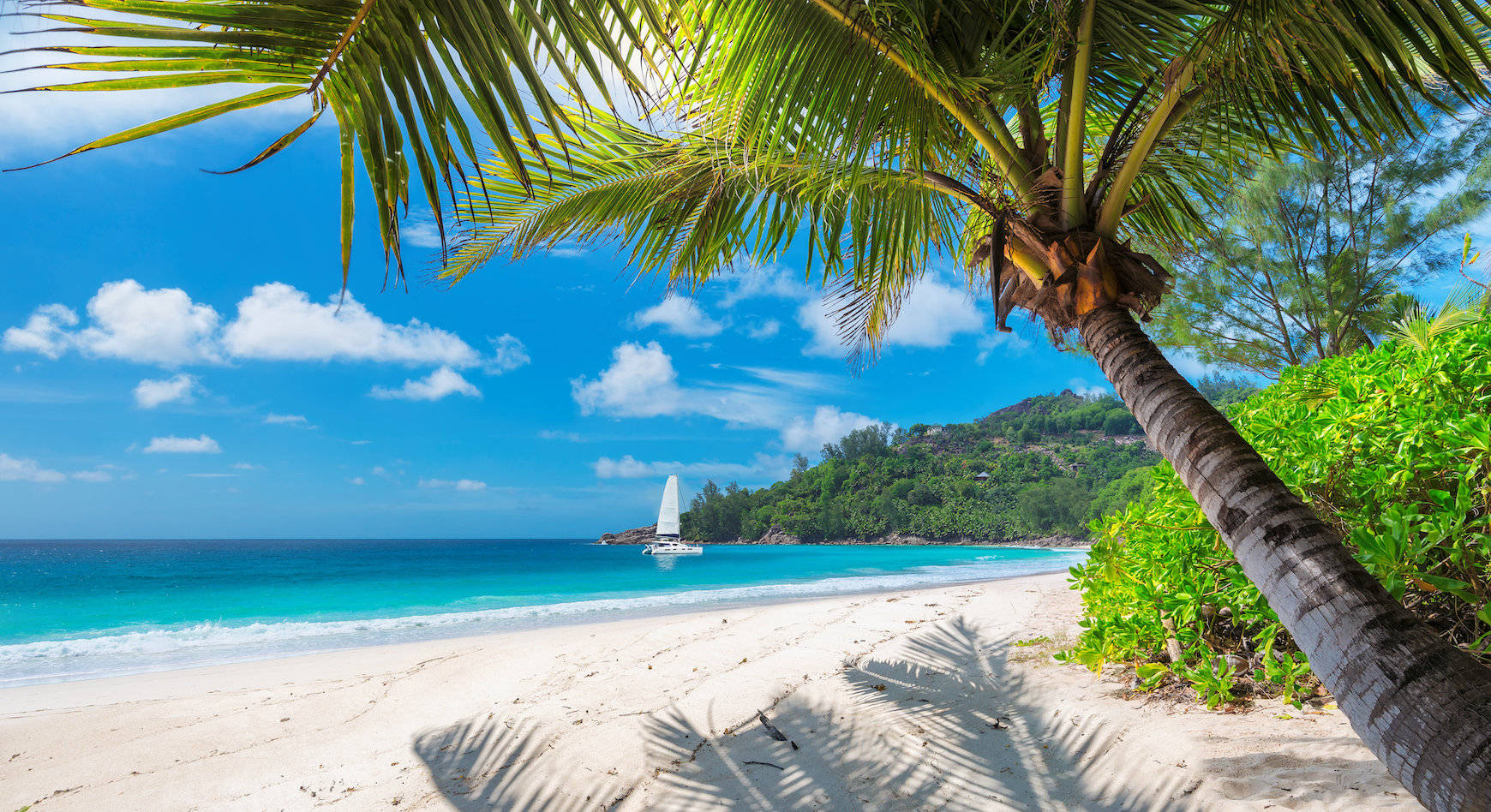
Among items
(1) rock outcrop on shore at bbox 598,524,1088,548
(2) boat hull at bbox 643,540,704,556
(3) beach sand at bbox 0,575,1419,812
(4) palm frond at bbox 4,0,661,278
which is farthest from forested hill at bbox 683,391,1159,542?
(4) palm frond at bbox 4,0,661,278

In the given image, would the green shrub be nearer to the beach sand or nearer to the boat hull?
the beach sand

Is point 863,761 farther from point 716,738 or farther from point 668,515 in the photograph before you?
point 668,515

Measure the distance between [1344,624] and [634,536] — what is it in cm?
8726

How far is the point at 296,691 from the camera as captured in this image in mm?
5512

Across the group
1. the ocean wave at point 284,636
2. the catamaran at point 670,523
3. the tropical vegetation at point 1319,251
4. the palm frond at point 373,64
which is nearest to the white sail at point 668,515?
the catamaran at point 670,523

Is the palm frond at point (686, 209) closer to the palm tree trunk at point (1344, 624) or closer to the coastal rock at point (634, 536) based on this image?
the palm tree trunk at point (1344, 624)

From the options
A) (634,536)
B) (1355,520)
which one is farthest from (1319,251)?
(634,536)

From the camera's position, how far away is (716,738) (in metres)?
3.30

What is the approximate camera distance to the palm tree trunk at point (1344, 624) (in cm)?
132

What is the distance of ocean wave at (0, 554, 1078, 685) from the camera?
28.5ft

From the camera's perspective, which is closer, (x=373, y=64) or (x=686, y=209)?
(x=373, y=64)

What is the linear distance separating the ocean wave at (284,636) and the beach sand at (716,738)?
3264 mm

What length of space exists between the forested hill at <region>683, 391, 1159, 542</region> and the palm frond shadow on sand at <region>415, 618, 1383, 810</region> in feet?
157

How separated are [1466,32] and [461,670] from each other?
663 centimetres
